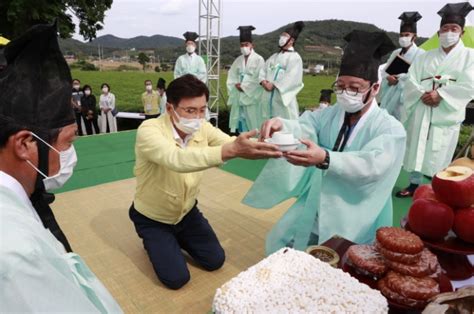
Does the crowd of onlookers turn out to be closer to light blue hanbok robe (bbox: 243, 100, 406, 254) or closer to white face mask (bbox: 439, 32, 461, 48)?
white face mask (bbox: 439, 32, 461, 48)

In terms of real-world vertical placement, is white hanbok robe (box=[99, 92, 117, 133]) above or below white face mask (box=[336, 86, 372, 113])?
below

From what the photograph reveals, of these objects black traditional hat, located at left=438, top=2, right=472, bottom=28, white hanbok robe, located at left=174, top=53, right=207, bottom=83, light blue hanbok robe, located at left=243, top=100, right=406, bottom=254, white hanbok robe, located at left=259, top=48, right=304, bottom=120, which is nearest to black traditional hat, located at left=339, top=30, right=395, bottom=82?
light blue hanbok robe, located at left=243, top=100, right=406, bottom=254

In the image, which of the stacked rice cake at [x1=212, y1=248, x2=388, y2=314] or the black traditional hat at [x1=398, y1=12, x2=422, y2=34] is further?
the black traditional hat at [x1=398, y1=12, x2=422, y2=34]

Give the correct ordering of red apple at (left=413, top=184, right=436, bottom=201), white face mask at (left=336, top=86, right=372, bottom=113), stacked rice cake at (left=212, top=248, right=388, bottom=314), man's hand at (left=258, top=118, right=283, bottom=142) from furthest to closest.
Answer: man's hand at (left=258, top=118, right=283, bottom=142), white face mask at (left=336, top=86, right=372, bottom=113), red apple at (left=413, top=184, right=436, bottom=201), stacked rice cake at (left=212, top=248, right=388, bottom=314)

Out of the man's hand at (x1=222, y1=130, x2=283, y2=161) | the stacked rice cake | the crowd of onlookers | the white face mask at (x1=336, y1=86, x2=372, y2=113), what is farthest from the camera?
the crowd of onlookers

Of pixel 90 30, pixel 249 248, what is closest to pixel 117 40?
pixel 90 30

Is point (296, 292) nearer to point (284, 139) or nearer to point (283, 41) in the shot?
point (284, 139)

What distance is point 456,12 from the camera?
4.03 m

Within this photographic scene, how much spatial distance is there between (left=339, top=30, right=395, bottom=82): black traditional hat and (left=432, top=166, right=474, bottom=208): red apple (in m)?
0.94

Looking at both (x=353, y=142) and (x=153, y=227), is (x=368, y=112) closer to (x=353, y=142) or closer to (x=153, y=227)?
(x=353, y=142)

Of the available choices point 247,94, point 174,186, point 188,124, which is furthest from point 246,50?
point 174,186

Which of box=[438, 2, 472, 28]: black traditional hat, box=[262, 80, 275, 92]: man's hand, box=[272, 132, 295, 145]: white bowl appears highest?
box=[438, 2, 472, 28]: black traditional hat

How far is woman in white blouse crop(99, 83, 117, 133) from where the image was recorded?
8992 mm

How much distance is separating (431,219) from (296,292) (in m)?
0.65
